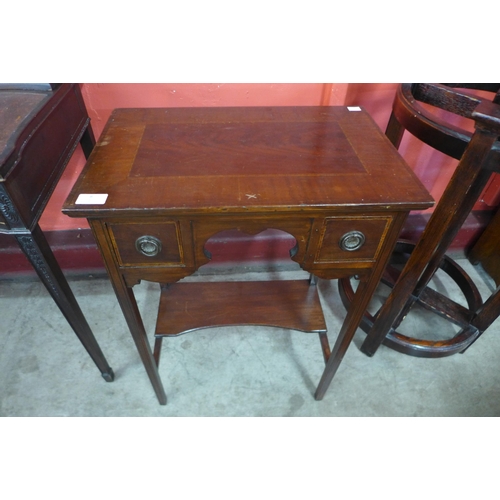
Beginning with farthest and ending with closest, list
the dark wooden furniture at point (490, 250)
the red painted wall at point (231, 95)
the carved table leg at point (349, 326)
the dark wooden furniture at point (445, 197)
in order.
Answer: the dark wooden furniture at point (490, 250)
the red painted wall at point (231, 95)
the carved table leg at point (349, 326)
the dark wooden furniture at point (445, 197)

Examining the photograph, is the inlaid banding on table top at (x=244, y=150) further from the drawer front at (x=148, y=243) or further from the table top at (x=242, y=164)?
the drawer front at (x=148, y=243)

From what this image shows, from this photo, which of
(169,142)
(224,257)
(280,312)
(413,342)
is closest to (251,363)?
(280,312)

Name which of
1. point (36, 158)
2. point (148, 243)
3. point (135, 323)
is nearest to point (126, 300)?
point (135, 323)

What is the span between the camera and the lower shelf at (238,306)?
1.11 metres

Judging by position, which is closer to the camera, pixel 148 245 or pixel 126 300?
pixel 148 245

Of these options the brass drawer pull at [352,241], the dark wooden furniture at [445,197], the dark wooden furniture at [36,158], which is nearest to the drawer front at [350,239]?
the brass drawer pull at [352,241]

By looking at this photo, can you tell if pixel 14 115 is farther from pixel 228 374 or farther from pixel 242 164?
pixel 228 374

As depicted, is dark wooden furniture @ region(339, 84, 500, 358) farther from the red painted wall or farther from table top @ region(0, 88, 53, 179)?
table top @ region(0, 88, 53, 179)

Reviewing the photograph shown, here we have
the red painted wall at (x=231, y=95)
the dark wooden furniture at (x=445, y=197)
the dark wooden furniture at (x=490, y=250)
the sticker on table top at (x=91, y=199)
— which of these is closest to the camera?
the sticker on table top at (x=91, y=199)

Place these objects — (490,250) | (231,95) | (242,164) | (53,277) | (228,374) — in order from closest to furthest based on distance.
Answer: (242,164), (53,277), (231,95), (228,374), (490,250)

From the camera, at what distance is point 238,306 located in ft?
3.84

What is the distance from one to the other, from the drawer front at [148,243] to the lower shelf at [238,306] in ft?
1.46

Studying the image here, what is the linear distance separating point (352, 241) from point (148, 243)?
402 mm

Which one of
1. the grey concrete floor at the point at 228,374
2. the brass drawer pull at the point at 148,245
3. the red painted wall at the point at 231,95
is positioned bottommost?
the grey concrete floor at the point at 228,374
